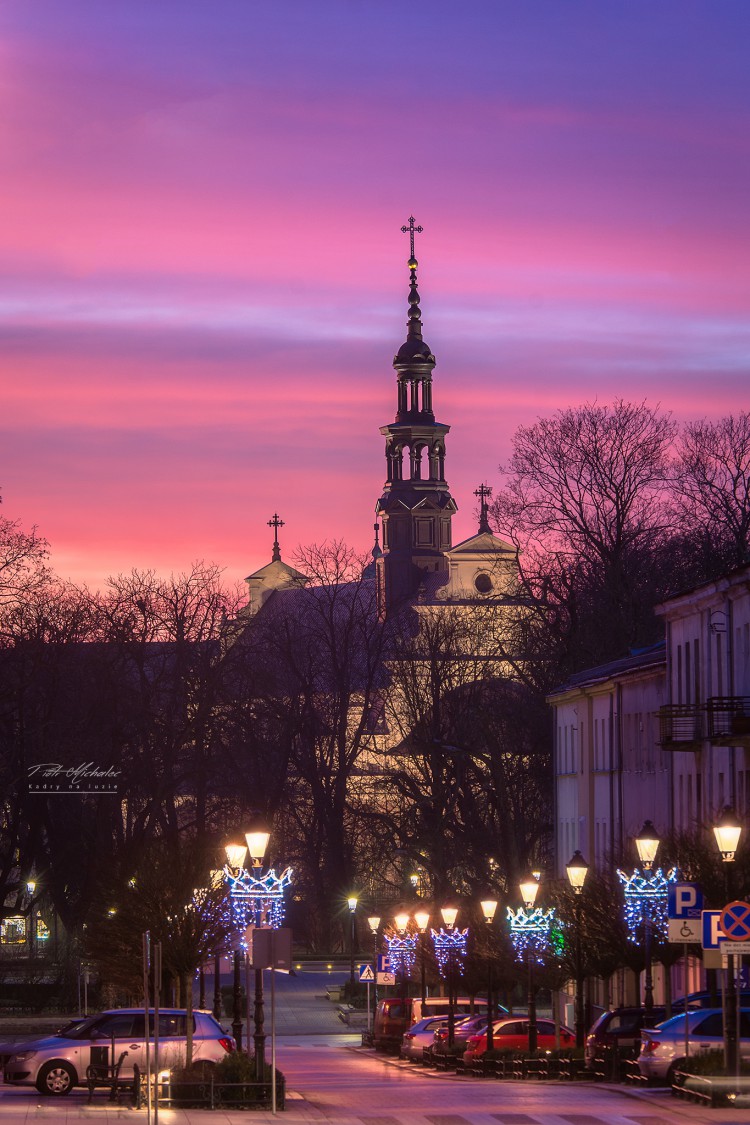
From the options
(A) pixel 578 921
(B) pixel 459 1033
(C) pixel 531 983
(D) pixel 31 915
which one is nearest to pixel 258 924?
(C) pixel 531 983

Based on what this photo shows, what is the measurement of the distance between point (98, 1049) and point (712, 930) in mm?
10888

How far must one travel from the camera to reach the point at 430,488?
520 ft

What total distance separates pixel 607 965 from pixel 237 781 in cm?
3889

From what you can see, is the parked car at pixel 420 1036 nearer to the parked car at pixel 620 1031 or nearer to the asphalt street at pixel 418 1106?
the asphalt street at pixel 418 1106

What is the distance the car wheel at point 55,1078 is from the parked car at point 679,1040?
9.25 metres

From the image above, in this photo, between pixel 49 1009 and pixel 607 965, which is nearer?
pixel 607 965

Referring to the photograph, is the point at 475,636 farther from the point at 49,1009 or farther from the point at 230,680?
the point at 49,1009

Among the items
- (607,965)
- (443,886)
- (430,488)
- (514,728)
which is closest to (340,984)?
(443,886)

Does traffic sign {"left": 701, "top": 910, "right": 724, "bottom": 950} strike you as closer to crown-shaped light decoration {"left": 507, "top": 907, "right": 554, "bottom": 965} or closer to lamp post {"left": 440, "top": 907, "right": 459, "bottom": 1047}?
crown-shaped light decoration {"left": 507, "top": 907, "right": 554, "bottom": 965}

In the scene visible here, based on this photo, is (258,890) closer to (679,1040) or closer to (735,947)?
(679,1040)

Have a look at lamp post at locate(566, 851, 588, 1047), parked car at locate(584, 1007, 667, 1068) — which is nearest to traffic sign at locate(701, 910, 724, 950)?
parked car at locate(584, 1007, 667, 1068)

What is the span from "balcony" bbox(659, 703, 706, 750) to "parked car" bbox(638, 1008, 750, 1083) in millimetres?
17918

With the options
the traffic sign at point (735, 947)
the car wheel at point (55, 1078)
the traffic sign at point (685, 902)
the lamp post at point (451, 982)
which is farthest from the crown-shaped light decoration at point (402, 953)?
the traffic sign at point (735, 947)

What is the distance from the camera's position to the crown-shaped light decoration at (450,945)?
5300 centimetres
